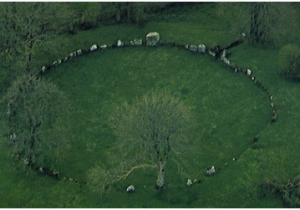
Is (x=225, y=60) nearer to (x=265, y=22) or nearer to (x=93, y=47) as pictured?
(x=265, y=22)

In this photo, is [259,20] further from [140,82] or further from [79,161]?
[79,161]

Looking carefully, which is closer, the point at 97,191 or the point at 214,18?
the point at 97,191

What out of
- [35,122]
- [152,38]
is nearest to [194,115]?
[152,38]

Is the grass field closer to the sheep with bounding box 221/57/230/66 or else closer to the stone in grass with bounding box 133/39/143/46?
the sheep with bounding box 221/57/230/66

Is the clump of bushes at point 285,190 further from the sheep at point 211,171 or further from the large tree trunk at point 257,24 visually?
the large tree trunk at point 257,24

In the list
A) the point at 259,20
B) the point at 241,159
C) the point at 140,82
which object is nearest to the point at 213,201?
the point at 241,159
